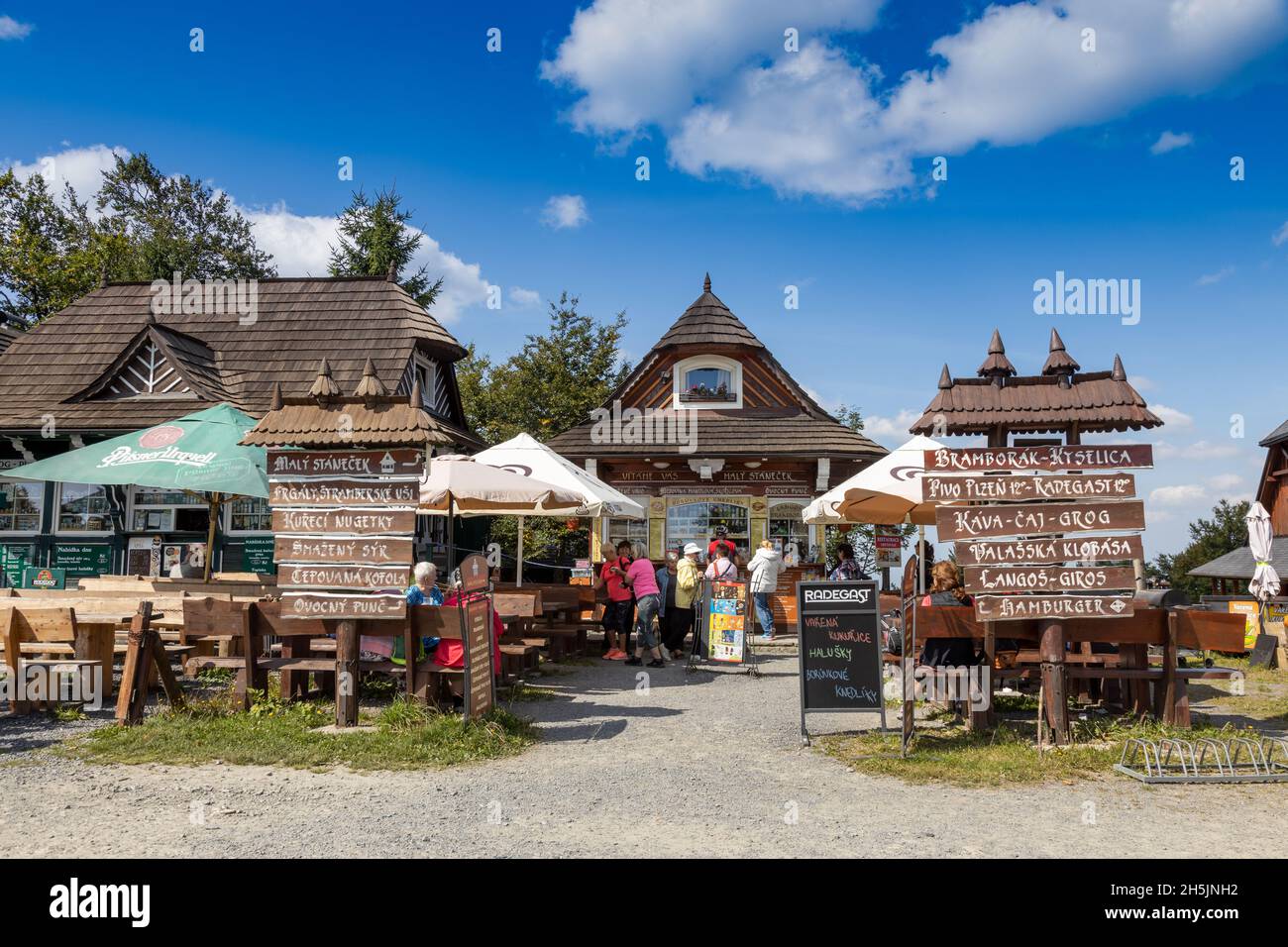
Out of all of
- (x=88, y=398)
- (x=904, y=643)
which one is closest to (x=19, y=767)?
(x=904, y=643)

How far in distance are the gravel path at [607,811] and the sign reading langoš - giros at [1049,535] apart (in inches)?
63.5

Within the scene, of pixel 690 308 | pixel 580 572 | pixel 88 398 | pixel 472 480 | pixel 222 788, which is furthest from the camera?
pixel 690 308

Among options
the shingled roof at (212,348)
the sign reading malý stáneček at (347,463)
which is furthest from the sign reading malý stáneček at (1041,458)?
the shingled roof at (212,348)

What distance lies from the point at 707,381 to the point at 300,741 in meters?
15.6

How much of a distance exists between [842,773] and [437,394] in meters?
18.4

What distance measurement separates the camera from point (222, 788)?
19.9 feet

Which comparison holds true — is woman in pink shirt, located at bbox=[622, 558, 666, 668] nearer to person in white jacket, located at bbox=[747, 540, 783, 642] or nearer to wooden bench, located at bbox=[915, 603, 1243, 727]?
person in white jacket, located at bbox=[747, 540, 783, 642]

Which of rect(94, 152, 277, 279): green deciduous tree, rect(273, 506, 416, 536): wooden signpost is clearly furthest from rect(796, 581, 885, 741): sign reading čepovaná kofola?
rect(94, 152, 277, 279): green deciduous tree

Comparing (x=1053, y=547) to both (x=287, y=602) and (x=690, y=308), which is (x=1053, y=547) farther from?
(x=690, y=308)

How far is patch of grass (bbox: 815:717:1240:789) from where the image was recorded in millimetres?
6512

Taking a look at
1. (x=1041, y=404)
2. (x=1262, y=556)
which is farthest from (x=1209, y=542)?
(x=1041, y=404)

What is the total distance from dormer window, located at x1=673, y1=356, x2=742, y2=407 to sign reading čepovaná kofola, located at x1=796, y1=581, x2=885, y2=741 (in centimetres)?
1385

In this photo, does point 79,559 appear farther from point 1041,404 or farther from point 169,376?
point 1041,404

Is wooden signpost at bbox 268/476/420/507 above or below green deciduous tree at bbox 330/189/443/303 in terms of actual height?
below
